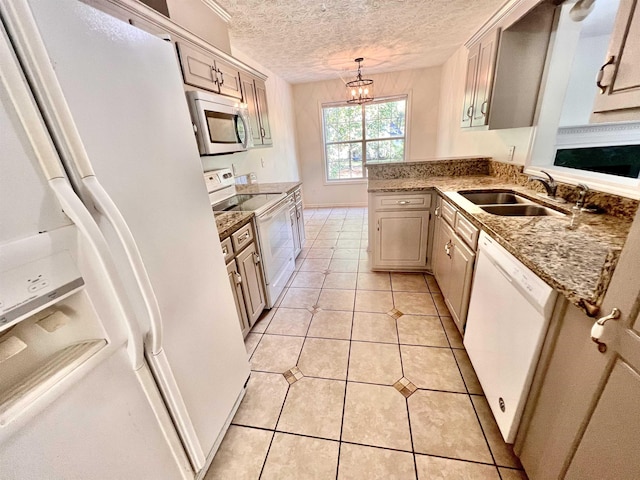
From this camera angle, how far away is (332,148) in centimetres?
530

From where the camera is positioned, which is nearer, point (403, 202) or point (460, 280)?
point (460, 280)

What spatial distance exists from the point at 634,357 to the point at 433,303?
1667 millimetres

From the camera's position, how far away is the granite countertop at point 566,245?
727 millimetres

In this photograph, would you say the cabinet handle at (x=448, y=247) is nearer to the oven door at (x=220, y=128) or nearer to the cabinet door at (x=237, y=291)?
the cabinet door at (x=237, y=291)

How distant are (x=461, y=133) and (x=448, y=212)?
7.49 ft

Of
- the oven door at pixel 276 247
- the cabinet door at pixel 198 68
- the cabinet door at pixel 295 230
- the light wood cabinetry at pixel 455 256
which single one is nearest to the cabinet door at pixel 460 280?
the light wood cabinetry at pixel 455 256

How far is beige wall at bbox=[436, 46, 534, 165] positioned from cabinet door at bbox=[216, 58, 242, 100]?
7.04 ft

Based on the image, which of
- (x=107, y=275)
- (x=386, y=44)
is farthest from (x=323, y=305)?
(x=386, y=44)

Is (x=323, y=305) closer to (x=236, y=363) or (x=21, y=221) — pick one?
(x=236, y=363)

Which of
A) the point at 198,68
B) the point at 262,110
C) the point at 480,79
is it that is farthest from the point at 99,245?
the point at 480,79

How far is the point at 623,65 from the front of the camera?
899 mm

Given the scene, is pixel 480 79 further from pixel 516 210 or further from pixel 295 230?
pixel 295 230

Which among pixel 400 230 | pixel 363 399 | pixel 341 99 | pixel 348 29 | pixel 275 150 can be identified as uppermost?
pixel 348 29

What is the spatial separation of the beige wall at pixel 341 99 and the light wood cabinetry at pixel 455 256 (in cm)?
315
